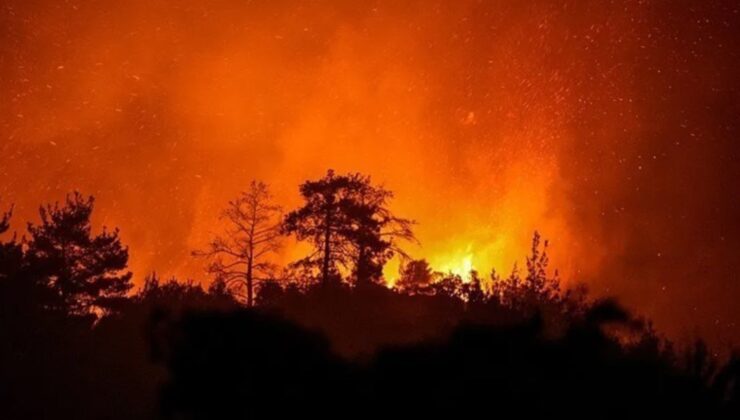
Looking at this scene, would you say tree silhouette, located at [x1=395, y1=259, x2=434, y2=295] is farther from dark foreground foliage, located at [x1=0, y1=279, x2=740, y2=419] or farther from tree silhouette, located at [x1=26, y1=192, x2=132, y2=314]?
dark foreground foliage, located at [x1=0, y1=279, x2=740, y2=419]

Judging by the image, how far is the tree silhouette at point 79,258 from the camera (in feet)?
138

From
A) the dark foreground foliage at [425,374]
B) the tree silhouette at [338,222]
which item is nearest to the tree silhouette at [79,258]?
the tree silhouette at [338,222]

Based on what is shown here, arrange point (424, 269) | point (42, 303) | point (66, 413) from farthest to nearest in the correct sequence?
point (424, 269)
point (42, 303)
point (66, 413)

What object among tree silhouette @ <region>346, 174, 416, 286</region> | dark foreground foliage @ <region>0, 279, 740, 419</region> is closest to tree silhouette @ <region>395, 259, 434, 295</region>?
tree silhouette @ <region>346, 174, 416, 286</region>

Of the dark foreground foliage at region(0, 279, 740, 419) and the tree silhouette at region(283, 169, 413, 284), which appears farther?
the tree silhouette at region(283, 169, 413, 284)

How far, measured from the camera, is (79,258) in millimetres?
44219

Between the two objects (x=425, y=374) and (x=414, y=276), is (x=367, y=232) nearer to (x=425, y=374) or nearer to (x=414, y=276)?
(x=414, y=276)

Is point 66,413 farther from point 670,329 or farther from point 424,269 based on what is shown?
point 670,329

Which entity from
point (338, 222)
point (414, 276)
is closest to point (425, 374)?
point (338, 222)

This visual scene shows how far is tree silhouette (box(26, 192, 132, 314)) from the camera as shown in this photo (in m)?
42.1

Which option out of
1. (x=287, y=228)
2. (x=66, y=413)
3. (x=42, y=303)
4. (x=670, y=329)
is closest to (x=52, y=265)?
(x=42, y=303)

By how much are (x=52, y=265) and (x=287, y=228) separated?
11557 millimetres

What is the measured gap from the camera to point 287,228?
43562 millimetres

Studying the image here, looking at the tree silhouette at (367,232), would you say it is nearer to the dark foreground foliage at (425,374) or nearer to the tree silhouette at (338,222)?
the tree silhouette at (338,222)
